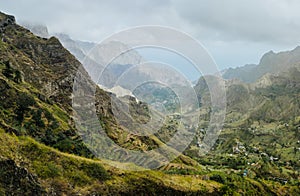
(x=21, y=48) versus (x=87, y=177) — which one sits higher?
(x=21, y=48)

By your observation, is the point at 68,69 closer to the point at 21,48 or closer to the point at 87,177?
the point at 21,48

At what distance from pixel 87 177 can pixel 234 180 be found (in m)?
29.1

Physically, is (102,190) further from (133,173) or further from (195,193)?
(195,193)

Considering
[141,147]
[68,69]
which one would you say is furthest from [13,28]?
[141,147]

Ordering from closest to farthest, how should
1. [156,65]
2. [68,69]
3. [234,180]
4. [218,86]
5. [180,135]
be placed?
[156,65] < [180,135] < [218,86] < [234,180] < [68,69]

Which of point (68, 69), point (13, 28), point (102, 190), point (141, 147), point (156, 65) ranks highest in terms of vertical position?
point (13, 28)

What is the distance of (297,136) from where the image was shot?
194 m

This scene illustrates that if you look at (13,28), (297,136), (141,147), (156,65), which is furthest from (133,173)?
(297,136)

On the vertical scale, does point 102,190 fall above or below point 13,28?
below

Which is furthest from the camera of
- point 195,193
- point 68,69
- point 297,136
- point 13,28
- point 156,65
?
point 297,136

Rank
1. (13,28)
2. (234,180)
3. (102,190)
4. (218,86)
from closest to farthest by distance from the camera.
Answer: (218,86) → (102,190) → (234,180) → (13,28)

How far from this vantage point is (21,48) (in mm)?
96875

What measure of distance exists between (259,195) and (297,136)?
500 feet

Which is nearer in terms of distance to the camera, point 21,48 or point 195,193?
point 195,193
